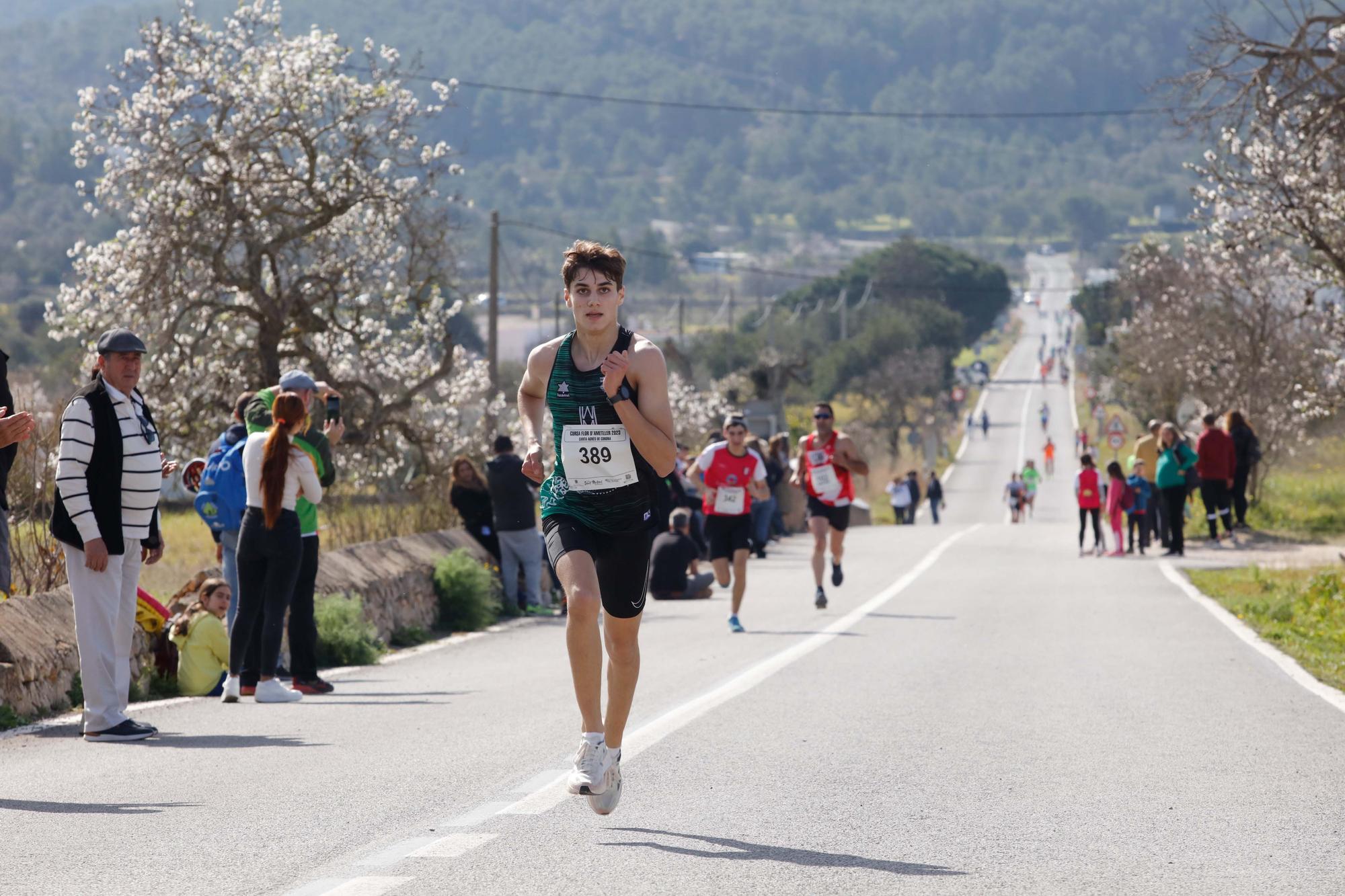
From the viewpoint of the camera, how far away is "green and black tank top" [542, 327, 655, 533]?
6203 mm

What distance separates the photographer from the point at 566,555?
20.3 feet

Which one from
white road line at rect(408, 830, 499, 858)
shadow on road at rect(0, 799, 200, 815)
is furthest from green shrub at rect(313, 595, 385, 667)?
white road line at rect(408, 830, 499, 858)

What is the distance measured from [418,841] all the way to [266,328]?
61.1 feet

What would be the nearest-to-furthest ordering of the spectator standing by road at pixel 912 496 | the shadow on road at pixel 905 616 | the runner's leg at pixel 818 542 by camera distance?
the shadow on road at pixel 905 616 → the runner's leg at pixel 818 542 → the spectator standing by road at pixel 912 496

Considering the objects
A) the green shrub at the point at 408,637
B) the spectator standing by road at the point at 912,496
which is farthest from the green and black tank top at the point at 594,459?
the spectator standing by road at the point at 912,496

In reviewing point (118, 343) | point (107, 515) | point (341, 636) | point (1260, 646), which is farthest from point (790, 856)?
point (1260, 646)

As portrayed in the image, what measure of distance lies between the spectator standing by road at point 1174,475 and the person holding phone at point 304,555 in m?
16.3

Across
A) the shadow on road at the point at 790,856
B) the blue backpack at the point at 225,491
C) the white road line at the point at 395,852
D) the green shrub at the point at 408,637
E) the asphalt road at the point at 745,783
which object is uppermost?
the blue backpack at the point at 225,491

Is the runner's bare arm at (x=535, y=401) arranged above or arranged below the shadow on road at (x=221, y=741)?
above

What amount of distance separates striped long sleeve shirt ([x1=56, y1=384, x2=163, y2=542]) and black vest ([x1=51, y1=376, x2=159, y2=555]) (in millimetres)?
24

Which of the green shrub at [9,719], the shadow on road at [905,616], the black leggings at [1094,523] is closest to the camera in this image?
the green shrub at [9,719]

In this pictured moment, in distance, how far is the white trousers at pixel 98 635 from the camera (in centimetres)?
854

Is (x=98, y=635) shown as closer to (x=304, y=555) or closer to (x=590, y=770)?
(x=304, y=555)

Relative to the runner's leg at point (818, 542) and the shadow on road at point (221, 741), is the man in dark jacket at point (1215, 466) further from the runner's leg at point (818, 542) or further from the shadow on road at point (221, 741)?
the shadow on road at point (221, 741)
